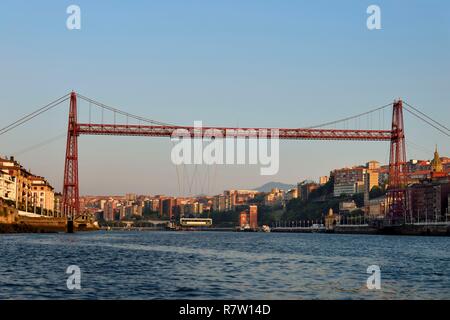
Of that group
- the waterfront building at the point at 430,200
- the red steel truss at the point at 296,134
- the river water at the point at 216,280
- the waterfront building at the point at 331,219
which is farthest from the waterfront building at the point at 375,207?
the river water at the point at 216,280

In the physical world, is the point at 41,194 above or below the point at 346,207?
above

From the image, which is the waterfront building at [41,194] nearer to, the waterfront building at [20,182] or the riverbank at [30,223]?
the waterfront building at [20,182]

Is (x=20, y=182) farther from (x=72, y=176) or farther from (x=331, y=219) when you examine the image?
(x=331, y=219)

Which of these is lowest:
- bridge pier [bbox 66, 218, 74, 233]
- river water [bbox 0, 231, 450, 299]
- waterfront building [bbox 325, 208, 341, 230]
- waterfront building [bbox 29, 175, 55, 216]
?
waterfront building [bbox 325, 208, 341, 230]

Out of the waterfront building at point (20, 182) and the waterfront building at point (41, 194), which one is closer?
the waterfront building at point (20, 182)

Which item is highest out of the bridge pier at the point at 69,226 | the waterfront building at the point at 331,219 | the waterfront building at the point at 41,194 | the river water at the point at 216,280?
the waterfront building at the point at 41,194

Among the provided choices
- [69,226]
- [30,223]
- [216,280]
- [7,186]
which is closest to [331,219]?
[7,186]

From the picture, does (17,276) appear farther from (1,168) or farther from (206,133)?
(1,168)

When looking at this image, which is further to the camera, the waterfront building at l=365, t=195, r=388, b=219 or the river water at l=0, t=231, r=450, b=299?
the waterfront building at l=365, t=195, r=388, b=219

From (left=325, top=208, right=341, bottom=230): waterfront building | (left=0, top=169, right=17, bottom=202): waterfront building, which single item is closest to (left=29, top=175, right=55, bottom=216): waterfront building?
(left=0, top=169, right=17, bottom=202): waterfront building

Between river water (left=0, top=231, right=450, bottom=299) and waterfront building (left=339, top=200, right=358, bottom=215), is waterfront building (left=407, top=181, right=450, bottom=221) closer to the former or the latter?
waterfront building (left=339, top=200, right=358, bottom=215)

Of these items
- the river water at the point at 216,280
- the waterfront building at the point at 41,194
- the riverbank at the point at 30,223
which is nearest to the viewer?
the river water at the point at 216,280
